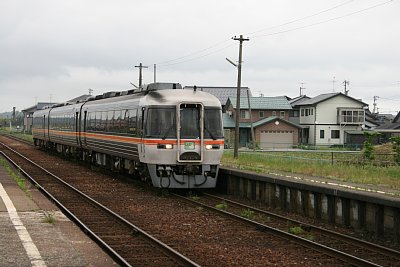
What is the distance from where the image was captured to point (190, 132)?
16.5 metres

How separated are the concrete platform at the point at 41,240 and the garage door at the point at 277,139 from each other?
51.5m

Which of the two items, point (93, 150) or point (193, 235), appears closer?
point (193, 235)

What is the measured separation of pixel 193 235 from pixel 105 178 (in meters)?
11.7

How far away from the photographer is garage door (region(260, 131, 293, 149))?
64.1m

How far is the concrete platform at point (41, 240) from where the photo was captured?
26.4 ft

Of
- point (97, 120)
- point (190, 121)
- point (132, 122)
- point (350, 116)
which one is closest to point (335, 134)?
point (350, 116)

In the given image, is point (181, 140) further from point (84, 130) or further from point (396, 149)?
point (396, 149)

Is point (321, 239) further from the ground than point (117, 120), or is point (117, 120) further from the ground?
point (117, 120)

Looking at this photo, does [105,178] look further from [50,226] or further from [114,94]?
[50,226]

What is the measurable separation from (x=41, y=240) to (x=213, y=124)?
829 centimetres

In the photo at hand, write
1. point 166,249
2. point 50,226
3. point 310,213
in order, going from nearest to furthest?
point 166,249, point 50,226, point 310,213

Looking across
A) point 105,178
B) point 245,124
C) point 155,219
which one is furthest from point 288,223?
point 245,124

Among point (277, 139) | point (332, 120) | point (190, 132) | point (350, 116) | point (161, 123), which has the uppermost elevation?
point (350, 116)

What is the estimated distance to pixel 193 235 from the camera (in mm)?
11047
